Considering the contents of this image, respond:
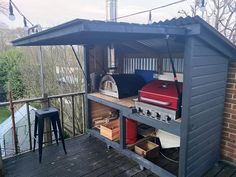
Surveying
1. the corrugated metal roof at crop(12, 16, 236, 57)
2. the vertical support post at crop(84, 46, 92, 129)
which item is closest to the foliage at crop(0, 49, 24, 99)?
the vertical support post at crop(84, 46, 92, 129)

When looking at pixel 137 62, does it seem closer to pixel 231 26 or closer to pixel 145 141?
pixel 145 141

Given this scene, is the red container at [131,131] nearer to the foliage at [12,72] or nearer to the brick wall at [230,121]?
the brick wall at [230,121]

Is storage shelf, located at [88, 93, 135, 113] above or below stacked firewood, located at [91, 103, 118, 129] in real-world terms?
above

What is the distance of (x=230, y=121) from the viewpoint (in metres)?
2.89

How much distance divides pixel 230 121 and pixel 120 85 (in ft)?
5.64

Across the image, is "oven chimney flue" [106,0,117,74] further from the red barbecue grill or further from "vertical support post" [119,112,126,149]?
the red barbecue grill

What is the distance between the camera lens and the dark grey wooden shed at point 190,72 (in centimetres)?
181

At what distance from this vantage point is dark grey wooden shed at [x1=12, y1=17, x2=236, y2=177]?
181 cm

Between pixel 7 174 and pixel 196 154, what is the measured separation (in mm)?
2524

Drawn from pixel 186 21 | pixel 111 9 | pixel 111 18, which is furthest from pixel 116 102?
pixel 111 9

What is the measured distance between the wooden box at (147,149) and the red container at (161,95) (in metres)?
0.82

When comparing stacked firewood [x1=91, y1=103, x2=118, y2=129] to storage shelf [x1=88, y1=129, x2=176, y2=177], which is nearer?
storage shelf [x1=88, y1=129, x2=176, y2=177]

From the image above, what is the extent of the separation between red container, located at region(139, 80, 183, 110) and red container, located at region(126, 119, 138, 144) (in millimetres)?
633

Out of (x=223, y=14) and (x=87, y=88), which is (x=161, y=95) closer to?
(x=87, y=88)
